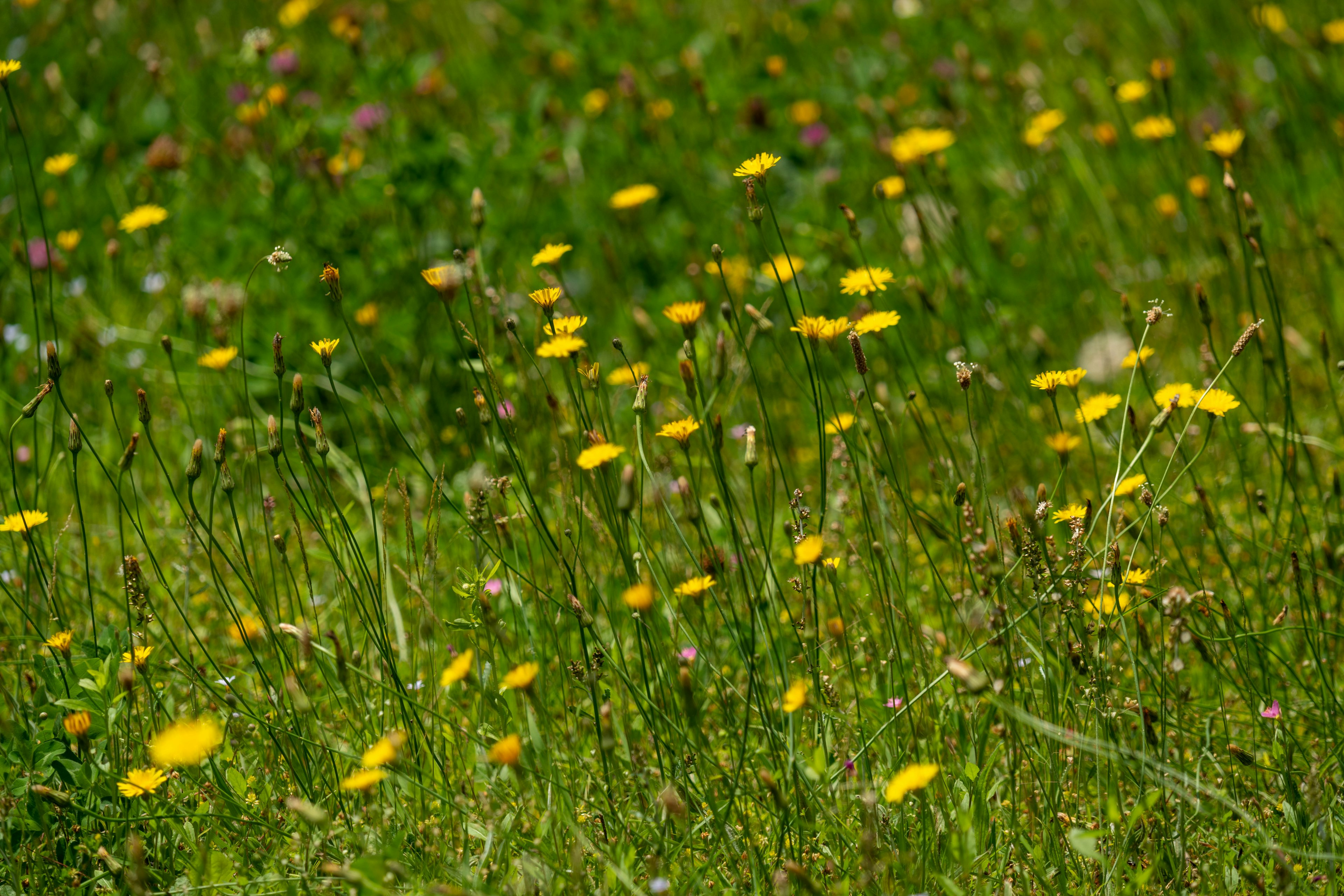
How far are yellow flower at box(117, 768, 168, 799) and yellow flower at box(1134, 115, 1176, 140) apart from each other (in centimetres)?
254

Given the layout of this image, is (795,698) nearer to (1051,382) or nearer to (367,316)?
(1051,382)

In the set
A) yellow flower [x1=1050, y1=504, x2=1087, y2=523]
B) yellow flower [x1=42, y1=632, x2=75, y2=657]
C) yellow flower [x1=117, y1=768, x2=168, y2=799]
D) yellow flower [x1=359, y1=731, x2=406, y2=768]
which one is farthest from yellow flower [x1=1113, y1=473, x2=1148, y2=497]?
yellow flower [x1=42, y1=632, x2=75, y2=657]

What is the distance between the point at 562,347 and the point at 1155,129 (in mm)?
1917

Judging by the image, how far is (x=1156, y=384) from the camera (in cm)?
284

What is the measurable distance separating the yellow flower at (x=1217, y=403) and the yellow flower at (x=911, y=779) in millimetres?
715

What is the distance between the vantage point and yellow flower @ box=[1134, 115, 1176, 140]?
109 inches

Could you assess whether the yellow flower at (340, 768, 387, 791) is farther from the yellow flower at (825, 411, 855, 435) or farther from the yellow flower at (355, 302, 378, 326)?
the yellow flower at (355, 302, 378, 326)

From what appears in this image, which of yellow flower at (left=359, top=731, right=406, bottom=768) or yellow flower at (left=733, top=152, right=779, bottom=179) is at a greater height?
yellow flower at (left=733, top=152, right=779, bottom=179)

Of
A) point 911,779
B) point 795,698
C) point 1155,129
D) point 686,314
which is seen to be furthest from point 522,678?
point 1155,129

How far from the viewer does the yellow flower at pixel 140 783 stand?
4.91 ft

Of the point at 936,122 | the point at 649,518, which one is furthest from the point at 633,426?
the point at 936,122

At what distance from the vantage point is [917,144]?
2.67 m

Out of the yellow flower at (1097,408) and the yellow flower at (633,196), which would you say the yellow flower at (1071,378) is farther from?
the yellow flower at (633,196)

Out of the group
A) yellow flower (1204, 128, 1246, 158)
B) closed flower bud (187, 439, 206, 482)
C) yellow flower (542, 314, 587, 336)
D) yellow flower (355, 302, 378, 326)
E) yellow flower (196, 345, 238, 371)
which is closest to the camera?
closed flower bud (187, 439, 206, 482)
